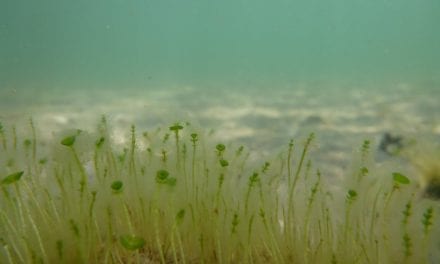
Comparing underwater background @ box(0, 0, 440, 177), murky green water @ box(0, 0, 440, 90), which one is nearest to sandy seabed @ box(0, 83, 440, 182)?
underwater background @ box(0, 0, 440, 177)

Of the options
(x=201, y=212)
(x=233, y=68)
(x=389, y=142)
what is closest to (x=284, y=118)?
(x=389, y=142)

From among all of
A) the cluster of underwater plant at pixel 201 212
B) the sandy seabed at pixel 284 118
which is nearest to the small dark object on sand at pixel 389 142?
the sandy seabed at pixel 284 118

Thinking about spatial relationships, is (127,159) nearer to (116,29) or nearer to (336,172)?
(336,172)

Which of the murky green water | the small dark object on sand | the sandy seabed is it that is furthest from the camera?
the murky green water

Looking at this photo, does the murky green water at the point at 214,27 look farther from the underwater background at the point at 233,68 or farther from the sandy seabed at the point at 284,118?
the sandy seabed at the point at 284,118

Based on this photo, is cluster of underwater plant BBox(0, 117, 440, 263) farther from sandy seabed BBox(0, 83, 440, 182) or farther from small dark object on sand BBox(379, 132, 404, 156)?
small dark object on sand BBox(379, 132, 404, 156)

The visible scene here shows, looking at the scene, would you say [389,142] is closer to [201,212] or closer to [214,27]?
[201,212]
